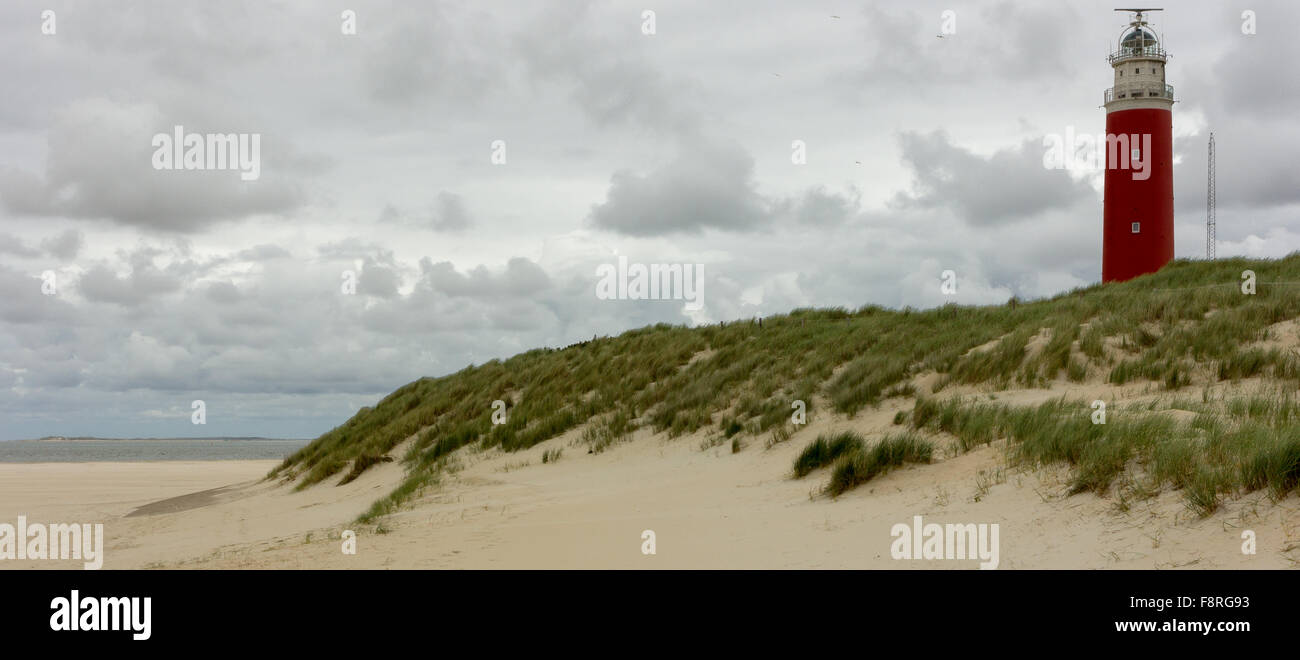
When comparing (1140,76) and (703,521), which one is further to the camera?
(1140,76)

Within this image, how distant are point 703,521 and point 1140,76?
103ft

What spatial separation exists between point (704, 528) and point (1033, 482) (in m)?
3.06

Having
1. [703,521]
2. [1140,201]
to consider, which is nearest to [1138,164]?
[1140,201]

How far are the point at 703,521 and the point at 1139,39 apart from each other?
108ft

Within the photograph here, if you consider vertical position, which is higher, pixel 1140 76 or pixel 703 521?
pixel 1140 76

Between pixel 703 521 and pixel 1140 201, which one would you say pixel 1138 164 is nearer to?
pixel 1140 201

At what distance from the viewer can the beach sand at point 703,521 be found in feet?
18.4

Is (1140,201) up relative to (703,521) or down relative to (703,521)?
up

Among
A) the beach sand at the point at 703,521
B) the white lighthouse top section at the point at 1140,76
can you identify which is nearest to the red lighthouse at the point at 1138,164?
the white lighthouse top section at the point at 1140,76

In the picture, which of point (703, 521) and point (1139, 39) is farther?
point (1139, 39)

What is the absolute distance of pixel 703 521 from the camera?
8719 millimetres

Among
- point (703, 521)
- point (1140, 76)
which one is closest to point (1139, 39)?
point (1140, 76)

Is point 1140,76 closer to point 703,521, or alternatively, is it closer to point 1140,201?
point 1140,201
